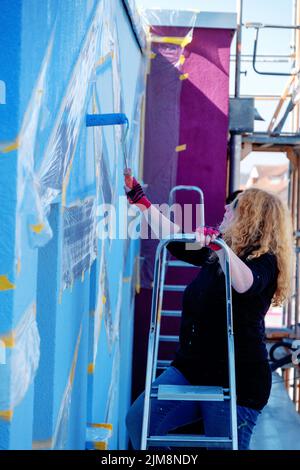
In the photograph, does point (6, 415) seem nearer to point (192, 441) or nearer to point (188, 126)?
point (192, 441)

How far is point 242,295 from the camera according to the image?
2568 mm

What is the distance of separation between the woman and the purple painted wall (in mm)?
2710

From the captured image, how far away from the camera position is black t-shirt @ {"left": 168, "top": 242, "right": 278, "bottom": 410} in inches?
101

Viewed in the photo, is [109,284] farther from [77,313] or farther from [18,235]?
[18,235]

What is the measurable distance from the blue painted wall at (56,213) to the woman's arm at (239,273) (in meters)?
0.55

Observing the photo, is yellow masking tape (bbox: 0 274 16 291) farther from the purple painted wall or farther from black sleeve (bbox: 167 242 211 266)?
the purple painted wall

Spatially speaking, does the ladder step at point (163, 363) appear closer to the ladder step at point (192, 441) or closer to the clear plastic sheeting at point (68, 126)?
the ladder step at point (192, 441)

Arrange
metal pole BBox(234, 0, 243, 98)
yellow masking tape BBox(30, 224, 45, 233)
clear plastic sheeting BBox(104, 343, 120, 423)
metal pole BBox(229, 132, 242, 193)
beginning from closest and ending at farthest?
1. yellow masking tape BBox(30, 224, 45, 233)
2. clear plastic sheeting BBox(104, 343, 120, 423)
3. metal pole BBox(229, 132, 242, 193)
4. metal pole BBox(234, 0, 243, 98)

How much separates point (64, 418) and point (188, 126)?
369 cm

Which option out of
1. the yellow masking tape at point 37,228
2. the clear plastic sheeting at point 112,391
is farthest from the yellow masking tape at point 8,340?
the clear plastic sheeting at point 112,391

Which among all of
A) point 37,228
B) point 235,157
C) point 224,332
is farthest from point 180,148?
point 37,228

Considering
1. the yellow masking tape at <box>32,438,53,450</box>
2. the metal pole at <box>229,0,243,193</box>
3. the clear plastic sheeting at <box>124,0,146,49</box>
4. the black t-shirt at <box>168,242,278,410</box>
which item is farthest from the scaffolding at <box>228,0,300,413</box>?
the yellow masking tape at <box>32,438,53,450</box>

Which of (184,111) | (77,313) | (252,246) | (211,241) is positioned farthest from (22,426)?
(184,111)

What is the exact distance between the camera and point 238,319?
8.57 feet
